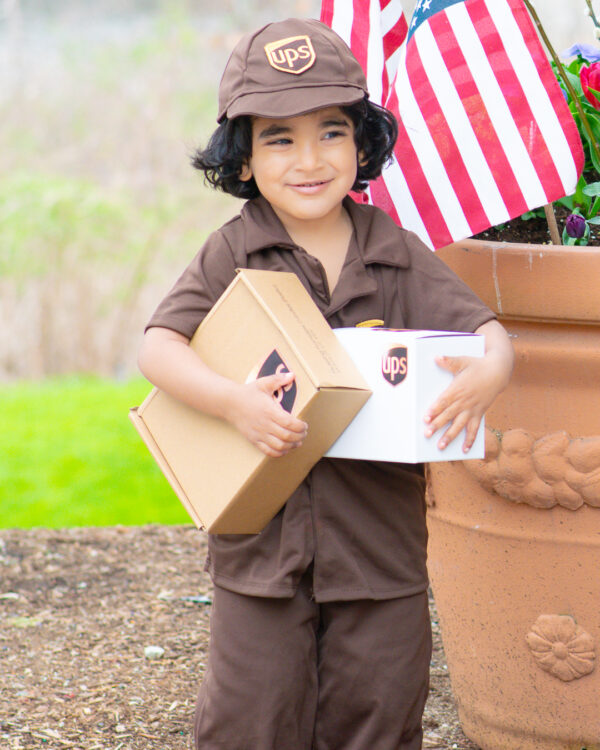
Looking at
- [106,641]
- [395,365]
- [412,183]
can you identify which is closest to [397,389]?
[395,365]

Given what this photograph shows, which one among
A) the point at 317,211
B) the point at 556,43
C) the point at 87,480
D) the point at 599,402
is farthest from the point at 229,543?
the point at 556,43

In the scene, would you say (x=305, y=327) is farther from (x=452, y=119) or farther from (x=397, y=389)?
(x=452, y=119)

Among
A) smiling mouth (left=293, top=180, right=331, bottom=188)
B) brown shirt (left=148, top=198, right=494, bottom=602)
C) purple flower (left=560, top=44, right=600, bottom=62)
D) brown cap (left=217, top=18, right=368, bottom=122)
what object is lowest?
brown shirt (left=148, top=198, right=494, bottom=602)

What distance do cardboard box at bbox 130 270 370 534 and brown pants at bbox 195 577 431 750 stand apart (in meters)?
0.20

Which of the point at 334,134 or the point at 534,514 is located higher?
the point at 334,134

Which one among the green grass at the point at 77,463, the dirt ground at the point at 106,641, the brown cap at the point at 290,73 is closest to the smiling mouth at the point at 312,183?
the brown cap at the point at 290,73

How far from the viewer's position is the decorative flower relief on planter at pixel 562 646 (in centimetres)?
217

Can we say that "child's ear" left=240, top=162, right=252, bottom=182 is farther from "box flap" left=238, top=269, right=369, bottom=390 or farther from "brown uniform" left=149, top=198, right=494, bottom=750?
"box flap" left=238, top=269, right=369, bottom=390

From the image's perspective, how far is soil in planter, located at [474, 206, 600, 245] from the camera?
2496 mm

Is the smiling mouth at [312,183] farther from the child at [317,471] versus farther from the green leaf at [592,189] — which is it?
the green leaf at [592,189]

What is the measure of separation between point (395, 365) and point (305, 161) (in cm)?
40

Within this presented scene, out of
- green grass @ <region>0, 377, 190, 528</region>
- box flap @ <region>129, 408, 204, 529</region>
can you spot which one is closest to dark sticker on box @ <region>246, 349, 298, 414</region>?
box flap @ <region>129, 408, 204, 529</region>

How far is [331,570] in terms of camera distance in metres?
1.86

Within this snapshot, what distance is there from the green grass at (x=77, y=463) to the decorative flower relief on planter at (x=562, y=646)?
7.33 ft
